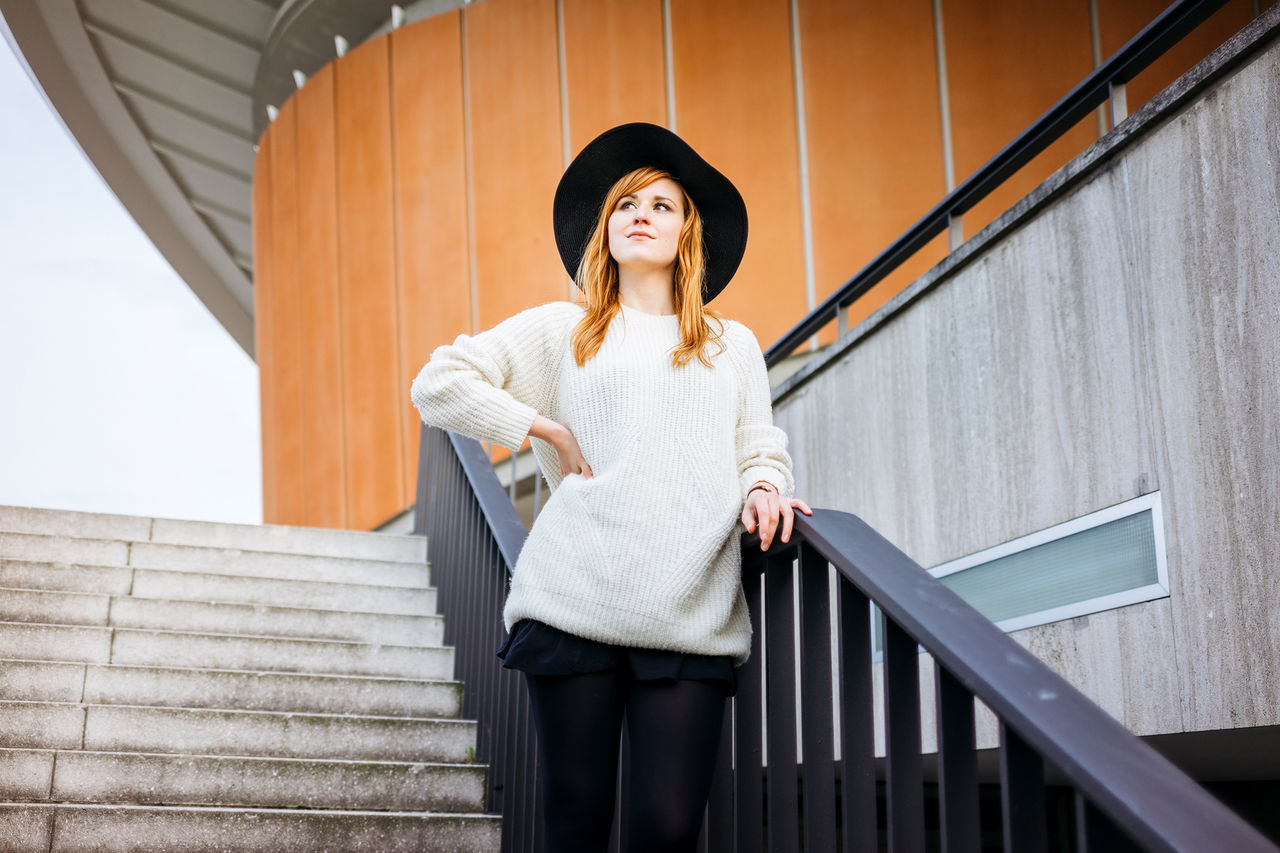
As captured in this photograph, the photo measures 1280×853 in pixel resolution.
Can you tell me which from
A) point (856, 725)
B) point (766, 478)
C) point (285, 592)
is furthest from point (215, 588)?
point (856, 725)

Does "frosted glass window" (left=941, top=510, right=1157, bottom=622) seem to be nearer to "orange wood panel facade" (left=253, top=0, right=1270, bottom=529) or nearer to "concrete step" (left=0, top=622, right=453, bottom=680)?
"concrete step" (left=0, top=622, right=453, bottom=680)

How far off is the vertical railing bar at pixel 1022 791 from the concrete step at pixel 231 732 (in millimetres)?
2943

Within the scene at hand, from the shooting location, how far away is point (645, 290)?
2168 mm

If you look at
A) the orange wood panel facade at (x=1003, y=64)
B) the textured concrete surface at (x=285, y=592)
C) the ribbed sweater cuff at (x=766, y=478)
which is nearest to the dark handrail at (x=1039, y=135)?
the textured concrete surface at (x=285, y=592)

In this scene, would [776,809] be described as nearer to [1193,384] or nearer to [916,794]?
[916,794]

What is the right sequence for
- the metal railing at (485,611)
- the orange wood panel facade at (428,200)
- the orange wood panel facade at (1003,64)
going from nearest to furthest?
the metal railing at (485,611) < the orange wood panel facade at (1003,64) < the orange wood panel facade at (428,200)

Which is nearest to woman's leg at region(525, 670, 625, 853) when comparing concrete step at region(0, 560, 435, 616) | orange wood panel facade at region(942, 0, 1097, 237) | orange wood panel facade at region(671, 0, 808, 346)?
concrete step at region(0, 560, 435, 616)

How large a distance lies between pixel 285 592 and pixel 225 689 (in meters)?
0.94

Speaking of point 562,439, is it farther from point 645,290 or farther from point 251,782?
point 251,782

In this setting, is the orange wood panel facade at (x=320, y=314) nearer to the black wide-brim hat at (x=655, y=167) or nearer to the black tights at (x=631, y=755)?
the black wide-brim hat at (x=655, y=167)

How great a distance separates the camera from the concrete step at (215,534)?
16.4 feet

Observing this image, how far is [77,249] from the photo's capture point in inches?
875

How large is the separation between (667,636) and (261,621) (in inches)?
122

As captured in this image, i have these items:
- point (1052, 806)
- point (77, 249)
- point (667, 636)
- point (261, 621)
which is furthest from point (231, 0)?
point (667, 636)
